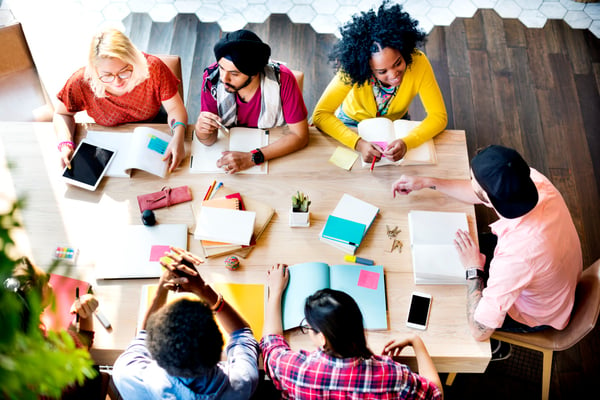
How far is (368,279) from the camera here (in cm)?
180

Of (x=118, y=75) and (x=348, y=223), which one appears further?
(x=118, y=75)

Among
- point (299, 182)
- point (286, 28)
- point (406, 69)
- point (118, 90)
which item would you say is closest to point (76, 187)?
point (118, 90)

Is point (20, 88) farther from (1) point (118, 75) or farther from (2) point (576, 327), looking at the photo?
(2) point (576, 327)

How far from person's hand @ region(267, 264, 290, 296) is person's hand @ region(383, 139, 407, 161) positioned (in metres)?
0.68

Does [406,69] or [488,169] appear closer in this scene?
[488,169]

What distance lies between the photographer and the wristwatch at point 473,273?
1759 mm

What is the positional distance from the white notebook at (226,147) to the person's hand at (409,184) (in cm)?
59

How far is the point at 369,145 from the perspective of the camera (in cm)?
210

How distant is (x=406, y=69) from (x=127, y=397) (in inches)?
70.8

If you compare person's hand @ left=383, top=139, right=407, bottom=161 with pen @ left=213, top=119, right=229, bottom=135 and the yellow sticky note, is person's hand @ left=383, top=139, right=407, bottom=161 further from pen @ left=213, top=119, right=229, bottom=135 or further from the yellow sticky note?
pen @ left=213, top=119, right=229, bottom=135

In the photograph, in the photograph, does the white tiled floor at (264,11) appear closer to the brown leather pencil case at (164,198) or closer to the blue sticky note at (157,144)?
the blue sticky note at (157,144)

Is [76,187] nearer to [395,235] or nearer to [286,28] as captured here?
[395,235]

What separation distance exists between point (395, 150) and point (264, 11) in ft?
7.41

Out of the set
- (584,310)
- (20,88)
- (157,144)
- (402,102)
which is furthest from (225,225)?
(20,88)
